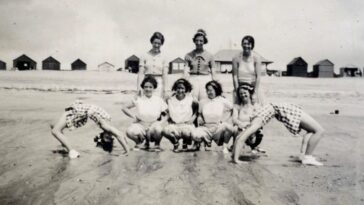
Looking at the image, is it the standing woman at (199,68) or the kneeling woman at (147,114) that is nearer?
the kneeling woman at (147,114)

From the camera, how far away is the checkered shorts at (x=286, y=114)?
5.12 meters

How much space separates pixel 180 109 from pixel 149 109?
0.46 metres

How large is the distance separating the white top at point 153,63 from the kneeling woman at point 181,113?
0.67m

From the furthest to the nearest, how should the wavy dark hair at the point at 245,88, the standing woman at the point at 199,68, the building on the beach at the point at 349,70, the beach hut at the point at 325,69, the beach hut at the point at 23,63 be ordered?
the beach hut at the point at 23,63, the building on the beach at the point at 349,70, the beach hut at the point at 325,69, the standing woman at the point at 199,68, the wavy dark hair at the point at 245,88

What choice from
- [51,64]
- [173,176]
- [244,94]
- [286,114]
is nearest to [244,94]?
[244,94]

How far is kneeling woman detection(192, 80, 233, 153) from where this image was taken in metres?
5.71

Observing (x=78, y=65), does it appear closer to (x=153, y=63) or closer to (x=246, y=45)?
(x=153, y=63)

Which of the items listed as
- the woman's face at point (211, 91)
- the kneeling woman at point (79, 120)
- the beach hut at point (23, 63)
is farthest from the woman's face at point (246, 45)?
the beach hut at point (23, 63)

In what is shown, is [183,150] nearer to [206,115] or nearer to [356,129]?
[206,115]

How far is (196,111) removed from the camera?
19.8 ft

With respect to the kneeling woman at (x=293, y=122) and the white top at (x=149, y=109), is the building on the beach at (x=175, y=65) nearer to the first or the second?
the white top at (x=149, y=109)

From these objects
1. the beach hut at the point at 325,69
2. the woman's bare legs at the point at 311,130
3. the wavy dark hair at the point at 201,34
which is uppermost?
the beach hut at the point at 325,69

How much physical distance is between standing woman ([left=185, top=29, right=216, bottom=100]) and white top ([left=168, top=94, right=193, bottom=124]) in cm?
51

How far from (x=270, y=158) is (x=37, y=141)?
3.72m
